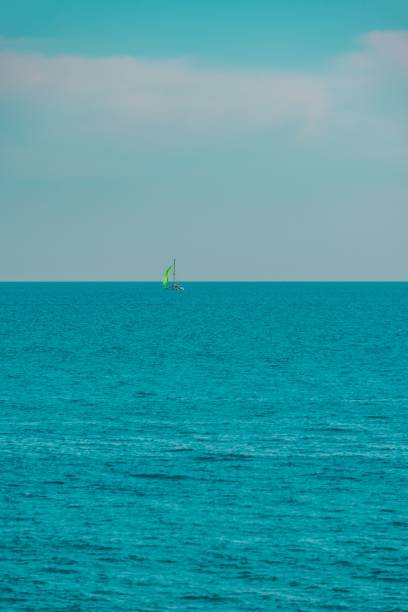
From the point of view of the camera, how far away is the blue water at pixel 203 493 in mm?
41250

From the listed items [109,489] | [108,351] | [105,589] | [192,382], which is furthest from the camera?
[108,351]

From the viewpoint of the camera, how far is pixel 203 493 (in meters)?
54.8

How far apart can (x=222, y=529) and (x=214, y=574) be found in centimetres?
595

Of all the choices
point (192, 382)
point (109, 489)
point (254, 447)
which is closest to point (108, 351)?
A: point (192, 382)

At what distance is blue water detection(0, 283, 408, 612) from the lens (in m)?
41.2

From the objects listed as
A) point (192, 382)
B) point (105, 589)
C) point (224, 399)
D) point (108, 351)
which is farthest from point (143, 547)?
point (108, 351)

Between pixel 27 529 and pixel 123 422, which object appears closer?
pixel 27 529

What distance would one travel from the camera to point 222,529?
159 feet

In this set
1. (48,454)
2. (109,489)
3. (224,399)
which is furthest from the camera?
(224,399)

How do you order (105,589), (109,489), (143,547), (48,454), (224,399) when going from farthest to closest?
(224,399) → (48,454) → (109,489) → (143,547) → (105,589)

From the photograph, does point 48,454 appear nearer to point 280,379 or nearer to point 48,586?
point 48,586

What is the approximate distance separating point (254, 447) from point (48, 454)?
1723 centimetres

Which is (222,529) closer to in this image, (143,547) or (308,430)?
(143,547)

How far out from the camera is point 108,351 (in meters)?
143
